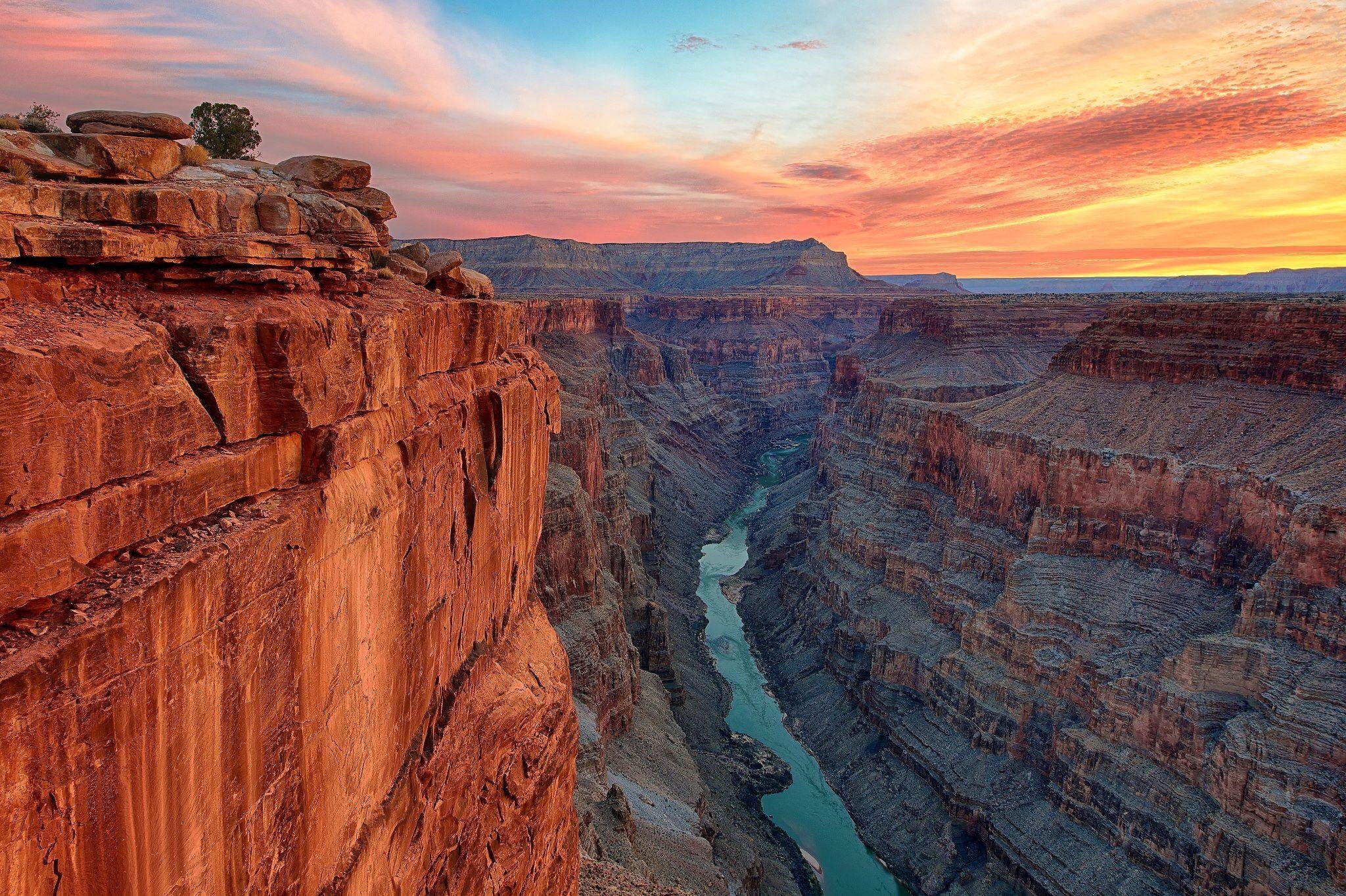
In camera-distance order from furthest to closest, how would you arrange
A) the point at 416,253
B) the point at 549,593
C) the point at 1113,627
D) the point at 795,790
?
the point at 795,790 < the point at 1113,627 < the point at 549,593 < the point at 416,253

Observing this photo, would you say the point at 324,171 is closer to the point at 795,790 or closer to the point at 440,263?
the point at 440,263

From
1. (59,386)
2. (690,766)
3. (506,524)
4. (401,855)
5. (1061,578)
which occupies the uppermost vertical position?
(59,386)

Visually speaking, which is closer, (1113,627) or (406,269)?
(406,269)

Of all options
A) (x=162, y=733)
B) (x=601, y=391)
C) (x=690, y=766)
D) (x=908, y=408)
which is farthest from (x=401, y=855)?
(x=601, y=391)

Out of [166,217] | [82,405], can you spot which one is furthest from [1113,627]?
[82,405]

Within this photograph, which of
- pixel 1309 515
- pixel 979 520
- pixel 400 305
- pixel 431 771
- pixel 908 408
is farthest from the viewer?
pixel 908 408

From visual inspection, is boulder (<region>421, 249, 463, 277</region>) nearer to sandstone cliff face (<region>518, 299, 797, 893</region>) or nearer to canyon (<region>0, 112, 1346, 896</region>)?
canyon (<region>0, 112, 1346, 896</region>)

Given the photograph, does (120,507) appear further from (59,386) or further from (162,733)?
(162,733)
